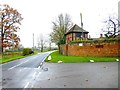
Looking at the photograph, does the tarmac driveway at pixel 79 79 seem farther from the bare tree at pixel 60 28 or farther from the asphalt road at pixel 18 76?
the bare tree at pixel 60 28

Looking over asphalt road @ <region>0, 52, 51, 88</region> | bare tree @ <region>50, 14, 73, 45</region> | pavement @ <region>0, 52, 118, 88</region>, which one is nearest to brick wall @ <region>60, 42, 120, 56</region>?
asphalt road @ <region>0, 52, 51, 88</region>

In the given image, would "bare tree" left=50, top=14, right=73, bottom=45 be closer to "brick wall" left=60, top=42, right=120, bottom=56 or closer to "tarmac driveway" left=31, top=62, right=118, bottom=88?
"brick wall" left=60, top=42, right=120, bottom=56

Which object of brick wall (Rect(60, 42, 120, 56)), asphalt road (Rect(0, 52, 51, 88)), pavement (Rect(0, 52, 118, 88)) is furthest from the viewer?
brick wall (Rect(60, 42, 120, 56))

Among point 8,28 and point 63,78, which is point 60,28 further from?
point 63,78

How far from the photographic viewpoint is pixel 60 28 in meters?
62.0

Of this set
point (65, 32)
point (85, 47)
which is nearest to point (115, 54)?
point (85, 47)

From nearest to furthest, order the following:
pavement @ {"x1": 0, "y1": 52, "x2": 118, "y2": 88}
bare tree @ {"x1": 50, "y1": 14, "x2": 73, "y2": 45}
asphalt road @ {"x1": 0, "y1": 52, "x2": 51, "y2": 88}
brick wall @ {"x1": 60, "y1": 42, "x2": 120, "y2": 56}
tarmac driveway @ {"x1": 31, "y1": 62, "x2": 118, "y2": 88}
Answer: tarmac driveway @ {"x1": 31, "y1": 62, "x2": 118, "y2": 88}, pavement @ {"x1": 0, "y1": 52, "x2": 118, "y2": 88}, asphalt road @ {"x1": 0, "y1": 52, "x2": 51, "y2": 88}, brick wall @ {"x1": 60, "y1": 42, "x2": 120, "y2": 56}, bare tree @ {"x1": 50, "y1": 14, "x2": 73, "y2": 45}

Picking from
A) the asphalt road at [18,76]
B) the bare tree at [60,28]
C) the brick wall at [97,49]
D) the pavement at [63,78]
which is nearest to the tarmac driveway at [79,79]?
the pavement at [63,78]

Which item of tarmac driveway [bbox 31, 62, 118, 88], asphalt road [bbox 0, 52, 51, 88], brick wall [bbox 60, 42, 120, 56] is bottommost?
asphalt road [bbox 0, 52, 51, 88]

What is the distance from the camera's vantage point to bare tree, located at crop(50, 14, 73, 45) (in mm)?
61006

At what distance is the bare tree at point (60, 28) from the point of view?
6101 centimetres

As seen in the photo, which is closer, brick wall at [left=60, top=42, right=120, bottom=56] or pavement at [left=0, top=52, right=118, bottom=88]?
pavement at [left=0, top=52, right=118, bottom=88]

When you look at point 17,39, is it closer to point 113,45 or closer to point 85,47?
point 85,47

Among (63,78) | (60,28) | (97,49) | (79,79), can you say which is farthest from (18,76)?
(60,28)
